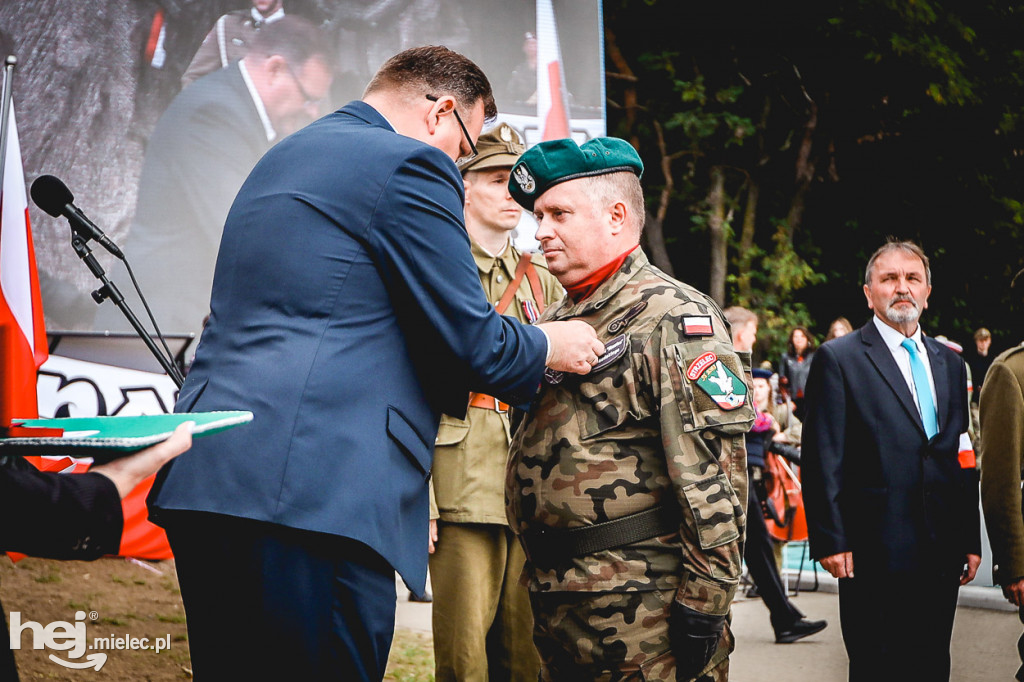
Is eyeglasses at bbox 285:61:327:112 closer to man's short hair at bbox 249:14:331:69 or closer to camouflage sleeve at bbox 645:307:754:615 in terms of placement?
man's short hair at bbox 249:14:331:69

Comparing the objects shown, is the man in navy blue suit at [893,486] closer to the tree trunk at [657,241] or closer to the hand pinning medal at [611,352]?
the hand pinning medal at [611,352]

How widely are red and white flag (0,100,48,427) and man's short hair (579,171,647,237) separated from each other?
8.23ft

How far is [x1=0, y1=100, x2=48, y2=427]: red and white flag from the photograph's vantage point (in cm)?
397

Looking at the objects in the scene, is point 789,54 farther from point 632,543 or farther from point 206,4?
point 632,543

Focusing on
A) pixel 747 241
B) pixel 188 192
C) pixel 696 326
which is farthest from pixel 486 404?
pixel 747 241

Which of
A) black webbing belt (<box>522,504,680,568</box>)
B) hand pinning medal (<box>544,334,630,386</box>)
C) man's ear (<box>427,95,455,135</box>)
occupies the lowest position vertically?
black webbing belt (<box>522,504,680,568</box>)

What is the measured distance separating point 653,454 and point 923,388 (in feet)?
6.35

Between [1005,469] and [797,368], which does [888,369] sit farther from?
[797,368]

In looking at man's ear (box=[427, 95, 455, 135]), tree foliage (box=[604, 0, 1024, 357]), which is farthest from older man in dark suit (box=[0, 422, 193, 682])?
tree foliage (box=[604, 0, 1024, 357])

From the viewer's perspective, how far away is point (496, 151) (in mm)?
3918

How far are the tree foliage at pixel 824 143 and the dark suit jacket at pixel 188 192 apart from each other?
29.4ft

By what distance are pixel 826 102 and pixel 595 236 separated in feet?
48.3

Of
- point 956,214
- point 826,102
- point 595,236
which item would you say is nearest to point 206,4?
point 595,236

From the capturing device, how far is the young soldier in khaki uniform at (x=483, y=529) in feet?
11.4
